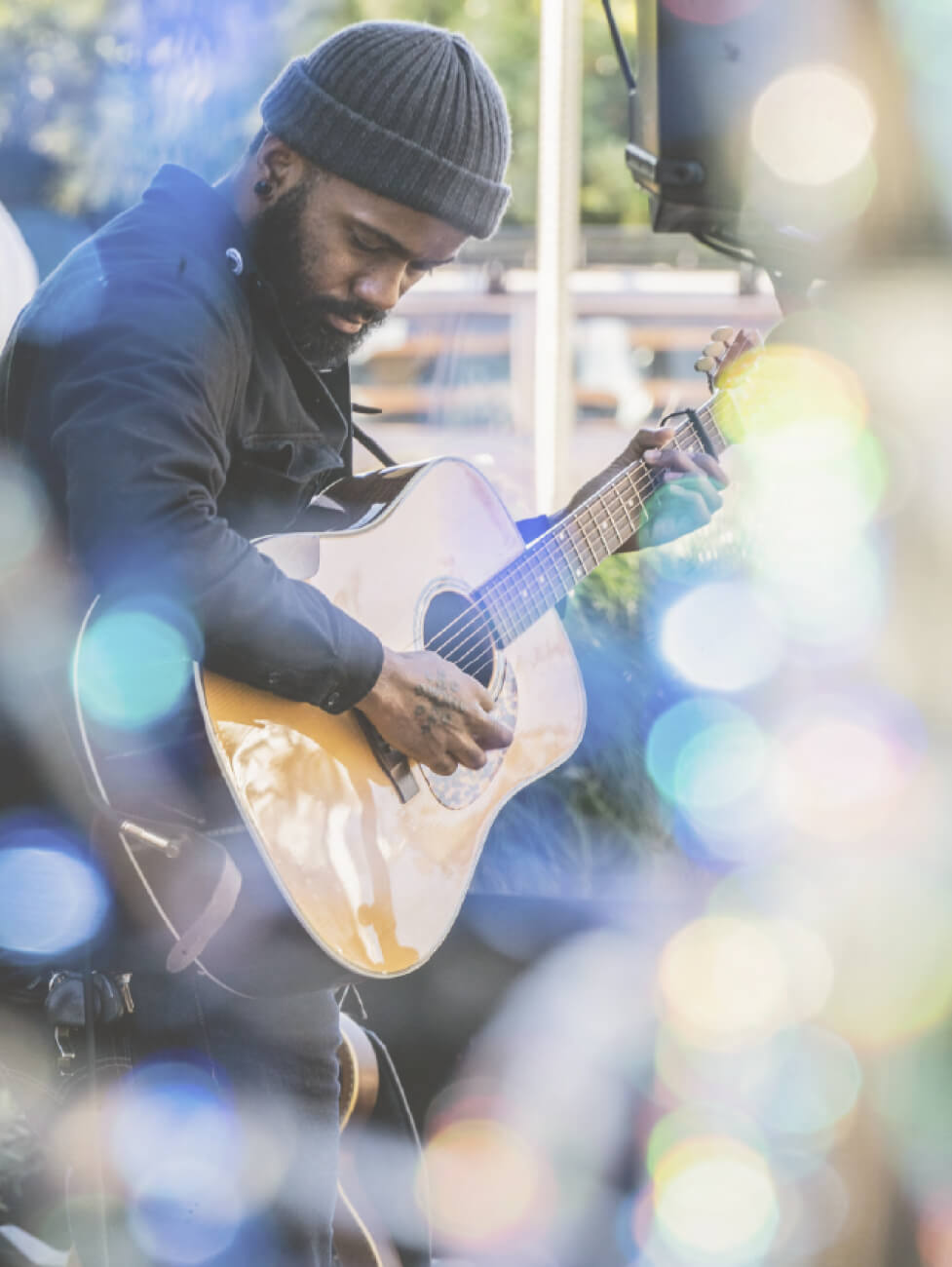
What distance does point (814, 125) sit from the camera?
1.48 metres

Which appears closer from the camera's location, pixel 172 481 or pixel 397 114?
pixel 172 481

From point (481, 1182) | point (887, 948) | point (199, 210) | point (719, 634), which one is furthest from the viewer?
point (719, 634)

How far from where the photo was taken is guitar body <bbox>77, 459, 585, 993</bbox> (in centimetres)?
161

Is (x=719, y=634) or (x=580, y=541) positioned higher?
(x=580, y=541)

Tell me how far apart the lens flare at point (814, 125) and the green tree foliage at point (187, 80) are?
1.79 metres

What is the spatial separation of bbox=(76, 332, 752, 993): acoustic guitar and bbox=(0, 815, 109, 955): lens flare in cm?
10

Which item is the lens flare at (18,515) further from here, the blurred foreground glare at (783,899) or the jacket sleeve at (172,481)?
the blurred foreground glare at (783,899)

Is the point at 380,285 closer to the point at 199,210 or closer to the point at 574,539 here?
the point at 199,210

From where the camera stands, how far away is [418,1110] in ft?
8.50

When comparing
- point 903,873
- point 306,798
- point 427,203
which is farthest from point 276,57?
point 903,873

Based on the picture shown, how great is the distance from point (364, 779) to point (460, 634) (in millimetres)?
349

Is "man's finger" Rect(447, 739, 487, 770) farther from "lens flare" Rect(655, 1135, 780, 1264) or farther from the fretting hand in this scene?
"lens flare" Rect(655, 1135, 780, 1264)

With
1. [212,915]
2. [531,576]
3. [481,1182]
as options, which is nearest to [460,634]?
[531,576]

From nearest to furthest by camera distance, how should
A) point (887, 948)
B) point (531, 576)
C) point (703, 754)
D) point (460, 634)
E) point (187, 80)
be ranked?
point (887, 948)
point (460, 634)
point (531, 576)
point (703, 754)
point (187, 80)
